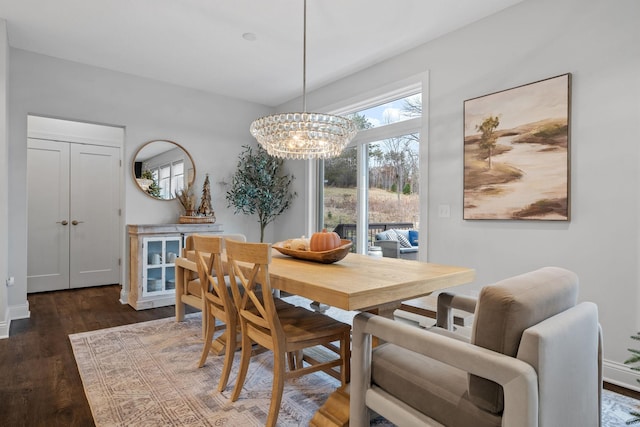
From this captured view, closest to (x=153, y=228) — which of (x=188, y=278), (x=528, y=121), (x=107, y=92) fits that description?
(x=188, y=278)

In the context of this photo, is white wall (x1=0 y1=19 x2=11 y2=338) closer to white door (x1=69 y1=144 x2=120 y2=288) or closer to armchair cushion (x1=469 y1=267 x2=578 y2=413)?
white door (x1=69 y1=144 x2=120 y2=288)

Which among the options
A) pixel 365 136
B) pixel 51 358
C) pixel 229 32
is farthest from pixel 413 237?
pixel 51 358

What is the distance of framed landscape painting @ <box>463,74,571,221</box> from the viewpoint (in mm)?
2475

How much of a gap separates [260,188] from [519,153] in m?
3.12

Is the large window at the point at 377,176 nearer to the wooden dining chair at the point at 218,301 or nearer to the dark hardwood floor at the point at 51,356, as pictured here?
the wooden dining chair at the point at 218,301

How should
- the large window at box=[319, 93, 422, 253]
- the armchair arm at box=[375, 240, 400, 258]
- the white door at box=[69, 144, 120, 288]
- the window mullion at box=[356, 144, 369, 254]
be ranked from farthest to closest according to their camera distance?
the white door at box=[69, 144, 120, 288], the window mullion at box=[356, 144, 369, 254], the armchair arm at box=[375, 240, 400, 258], the large window at box=[319, 93, 422, 253]

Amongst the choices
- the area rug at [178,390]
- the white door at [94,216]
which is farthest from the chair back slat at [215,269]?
the white door at [94,216]

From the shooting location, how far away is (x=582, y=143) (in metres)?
2.38

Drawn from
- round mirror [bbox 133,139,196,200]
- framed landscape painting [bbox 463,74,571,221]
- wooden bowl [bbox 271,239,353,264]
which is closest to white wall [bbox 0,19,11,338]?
round mirror [bbox 133,139,196,200]

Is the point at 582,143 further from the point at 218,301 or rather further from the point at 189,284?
the point at 189,284

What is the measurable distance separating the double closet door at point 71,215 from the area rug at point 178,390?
247cm

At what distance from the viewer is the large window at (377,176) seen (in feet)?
11.9

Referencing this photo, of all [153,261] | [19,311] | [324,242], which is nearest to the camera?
[324,242]

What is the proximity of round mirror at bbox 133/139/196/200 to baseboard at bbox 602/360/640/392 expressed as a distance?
4415 mm
